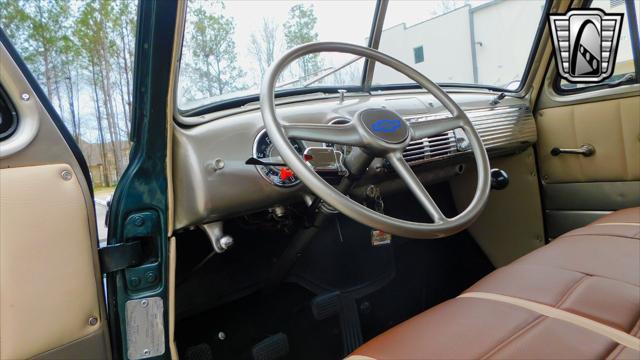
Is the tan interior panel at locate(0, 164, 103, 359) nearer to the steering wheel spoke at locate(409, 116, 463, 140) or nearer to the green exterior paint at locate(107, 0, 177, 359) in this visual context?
the green exterior paint at locate(107, 0, 177, 359)

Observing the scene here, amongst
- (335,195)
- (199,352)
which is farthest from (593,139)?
(199,352)

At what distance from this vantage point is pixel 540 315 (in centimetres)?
96

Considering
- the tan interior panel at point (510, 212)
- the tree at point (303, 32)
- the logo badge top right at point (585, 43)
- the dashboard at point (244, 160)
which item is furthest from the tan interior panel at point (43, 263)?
the logo badge top right at point (585, 43)

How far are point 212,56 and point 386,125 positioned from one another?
25.2 inches

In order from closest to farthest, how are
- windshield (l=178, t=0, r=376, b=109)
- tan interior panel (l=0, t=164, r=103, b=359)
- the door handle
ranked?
tan interior panel (l=0, t=164, r=103, b=359) → windshield (l=178, t=0, r=376, b=109) → the door handle

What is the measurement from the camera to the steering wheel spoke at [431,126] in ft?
3.65

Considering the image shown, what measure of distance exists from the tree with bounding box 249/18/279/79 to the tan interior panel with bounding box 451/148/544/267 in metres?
1.25

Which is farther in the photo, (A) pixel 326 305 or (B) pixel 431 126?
(A) pixel 326 305

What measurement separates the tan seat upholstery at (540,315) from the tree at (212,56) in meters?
0.93

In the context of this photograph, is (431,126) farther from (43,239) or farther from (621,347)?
(43,239)

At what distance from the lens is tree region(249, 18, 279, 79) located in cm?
139

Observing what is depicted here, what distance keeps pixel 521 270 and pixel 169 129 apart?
112cm

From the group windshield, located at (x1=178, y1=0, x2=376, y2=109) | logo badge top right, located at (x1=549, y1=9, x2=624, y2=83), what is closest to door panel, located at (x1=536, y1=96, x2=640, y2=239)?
logo badge top right, located at (x1=549, y1=9, x2=624, y2=83)

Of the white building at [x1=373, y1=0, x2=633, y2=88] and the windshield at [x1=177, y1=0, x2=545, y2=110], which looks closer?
the windshield at [x1=177, y1=0, x2=545, y2=110]
